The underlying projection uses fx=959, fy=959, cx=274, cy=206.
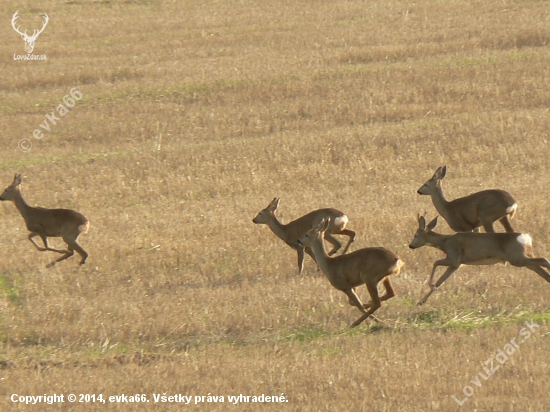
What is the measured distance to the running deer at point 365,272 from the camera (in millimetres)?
10078

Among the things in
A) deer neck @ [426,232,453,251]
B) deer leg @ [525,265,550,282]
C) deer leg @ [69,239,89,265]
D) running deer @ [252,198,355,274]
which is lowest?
deer leg @ [69,239,89,265]

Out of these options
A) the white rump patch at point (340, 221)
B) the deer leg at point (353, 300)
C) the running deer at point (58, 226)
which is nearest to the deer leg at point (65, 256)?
the running deer at point (58, 226)

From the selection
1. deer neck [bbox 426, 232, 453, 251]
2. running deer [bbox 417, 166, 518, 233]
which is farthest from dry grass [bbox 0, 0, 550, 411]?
running deer [bbox 417, 166, 518, 233]

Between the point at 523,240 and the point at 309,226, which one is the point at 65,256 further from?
the point at 523,240

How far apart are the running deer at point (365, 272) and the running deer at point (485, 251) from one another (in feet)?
2.19

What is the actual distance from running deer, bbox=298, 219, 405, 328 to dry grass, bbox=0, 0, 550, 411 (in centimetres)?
28

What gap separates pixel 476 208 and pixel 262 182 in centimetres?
584

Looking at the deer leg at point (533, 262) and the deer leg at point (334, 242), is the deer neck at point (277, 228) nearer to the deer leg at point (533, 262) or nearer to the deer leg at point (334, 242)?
the deer leg at point (334, 242)

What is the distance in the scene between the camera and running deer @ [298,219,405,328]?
10078 millimetres

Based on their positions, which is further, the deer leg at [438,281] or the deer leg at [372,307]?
the deer leg at [438,281]

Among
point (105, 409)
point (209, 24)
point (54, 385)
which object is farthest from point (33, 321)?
point (209, 24)

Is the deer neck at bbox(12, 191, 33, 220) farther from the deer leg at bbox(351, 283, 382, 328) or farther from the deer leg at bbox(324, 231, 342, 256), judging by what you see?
the deer leg at bbox(351, 283, 382, 328)

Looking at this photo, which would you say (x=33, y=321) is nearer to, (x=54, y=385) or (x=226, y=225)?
(x=54, y=385)

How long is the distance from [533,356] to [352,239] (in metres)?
4.88
